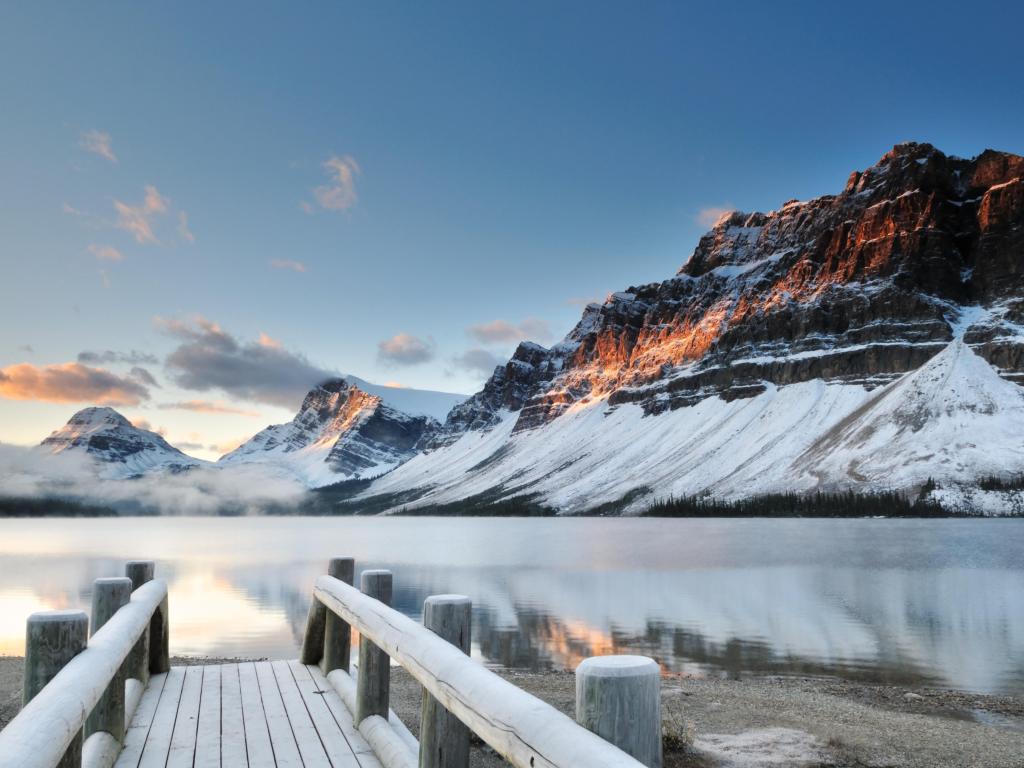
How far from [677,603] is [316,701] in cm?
3439

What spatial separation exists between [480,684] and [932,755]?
11146mm

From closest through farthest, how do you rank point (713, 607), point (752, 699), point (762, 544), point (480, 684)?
point (480, 684) → point (752, 699) → point (713, 607) → point (762, 544)

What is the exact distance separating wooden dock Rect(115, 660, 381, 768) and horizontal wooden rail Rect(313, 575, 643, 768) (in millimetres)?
1645

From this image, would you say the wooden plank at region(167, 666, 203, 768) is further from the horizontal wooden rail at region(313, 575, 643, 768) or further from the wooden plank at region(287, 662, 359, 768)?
the horizontal wooden rail at region(313, 575, 643, 768)

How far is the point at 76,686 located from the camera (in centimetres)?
385

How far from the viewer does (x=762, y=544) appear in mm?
92750

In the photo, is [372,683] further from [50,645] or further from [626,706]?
[626,706]

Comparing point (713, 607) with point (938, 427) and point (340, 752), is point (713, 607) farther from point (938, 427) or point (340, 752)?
point (938, 427)

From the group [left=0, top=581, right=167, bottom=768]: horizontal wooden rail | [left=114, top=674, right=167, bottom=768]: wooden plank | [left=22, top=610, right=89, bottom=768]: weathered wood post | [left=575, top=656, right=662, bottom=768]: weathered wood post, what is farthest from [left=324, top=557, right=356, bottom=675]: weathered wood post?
[left=575, top=656, right=662, bottom=768]: weathered wood post

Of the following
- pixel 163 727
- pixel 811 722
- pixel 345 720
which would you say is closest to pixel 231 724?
pixel 163 727

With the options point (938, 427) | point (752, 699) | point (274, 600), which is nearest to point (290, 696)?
point (752, 699)

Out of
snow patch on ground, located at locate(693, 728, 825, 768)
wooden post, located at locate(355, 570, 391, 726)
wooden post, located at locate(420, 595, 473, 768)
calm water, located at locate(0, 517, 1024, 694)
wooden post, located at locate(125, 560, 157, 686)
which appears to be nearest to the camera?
wooden post, located at locate(420, 595, 473, 768)

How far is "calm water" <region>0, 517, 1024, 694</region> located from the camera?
2639 centimetres

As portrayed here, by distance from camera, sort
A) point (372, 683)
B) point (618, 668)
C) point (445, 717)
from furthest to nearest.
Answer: point (372, 683) → point (445, 717) → point (618, 668)
